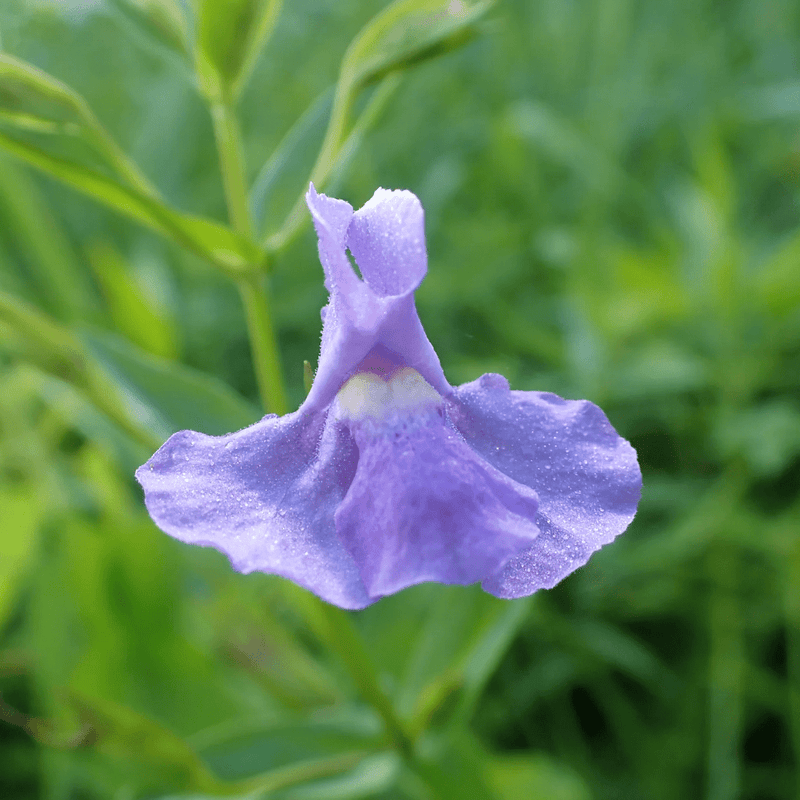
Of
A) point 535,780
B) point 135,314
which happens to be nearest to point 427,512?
point 535,780

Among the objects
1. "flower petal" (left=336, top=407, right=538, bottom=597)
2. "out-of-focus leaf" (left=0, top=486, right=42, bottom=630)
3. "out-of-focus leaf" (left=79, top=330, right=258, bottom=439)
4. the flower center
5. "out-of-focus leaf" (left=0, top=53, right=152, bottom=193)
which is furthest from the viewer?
"out-of-focus leaf" (left=0, top=486, right=42, bottom=630)

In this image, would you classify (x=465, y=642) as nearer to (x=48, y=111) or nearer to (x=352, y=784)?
(x=352, y=784)

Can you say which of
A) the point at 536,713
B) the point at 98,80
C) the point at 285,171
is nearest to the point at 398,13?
the point at 285,171

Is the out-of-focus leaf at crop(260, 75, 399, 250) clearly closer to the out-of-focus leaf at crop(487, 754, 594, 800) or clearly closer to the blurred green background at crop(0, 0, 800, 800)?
the blurred green background at crop(0, 0, 800, 800)

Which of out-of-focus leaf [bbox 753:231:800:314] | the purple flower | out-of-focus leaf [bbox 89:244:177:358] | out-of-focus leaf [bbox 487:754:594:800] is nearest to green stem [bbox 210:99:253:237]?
the purple flower

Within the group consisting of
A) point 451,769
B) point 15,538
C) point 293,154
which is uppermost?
point 293,154

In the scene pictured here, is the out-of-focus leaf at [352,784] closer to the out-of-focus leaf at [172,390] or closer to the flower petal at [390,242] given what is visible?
the out-of-focus leaf at [172,390]
